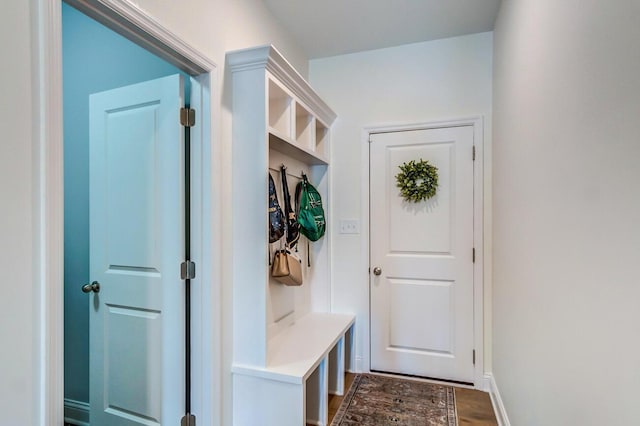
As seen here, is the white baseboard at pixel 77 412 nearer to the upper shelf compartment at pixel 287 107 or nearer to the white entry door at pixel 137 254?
the white entry door at pixel 137 254

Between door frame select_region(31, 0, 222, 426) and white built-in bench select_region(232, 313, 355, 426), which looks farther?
white built-in bench select_region(232, 313, 355, 426)

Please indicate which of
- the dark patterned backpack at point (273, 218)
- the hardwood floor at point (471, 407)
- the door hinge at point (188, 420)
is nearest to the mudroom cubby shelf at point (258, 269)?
the dark patterned backpack at point (273, 218)

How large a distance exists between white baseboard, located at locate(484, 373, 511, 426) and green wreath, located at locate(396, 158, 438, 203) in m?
1.44

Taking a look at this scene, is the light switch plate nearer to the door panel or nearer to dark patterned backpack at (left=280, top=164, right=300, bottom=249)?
the door panel

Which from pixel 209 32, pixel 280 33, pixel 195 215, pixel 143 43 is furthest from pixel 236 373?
pixel 280 33

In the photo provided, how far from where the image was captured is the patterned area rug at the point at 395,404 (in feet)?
7.08

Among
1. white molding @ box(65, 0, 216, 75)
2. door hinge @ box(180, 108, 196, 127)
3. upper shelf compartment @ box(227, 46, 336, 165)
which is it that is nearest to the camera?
white molding @ box(65, 0, 216, 75)

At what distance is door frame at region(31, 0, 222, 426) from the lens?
0.98 metres

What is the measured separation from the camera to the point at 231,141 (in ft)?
6.08

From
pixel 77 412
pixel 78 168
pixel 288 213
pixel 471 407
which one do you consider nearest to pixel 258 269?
pixel 288 213

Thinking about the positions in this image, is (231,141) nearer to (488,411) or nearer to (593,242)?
(593,242)

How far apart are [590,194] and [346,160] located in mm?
2094
